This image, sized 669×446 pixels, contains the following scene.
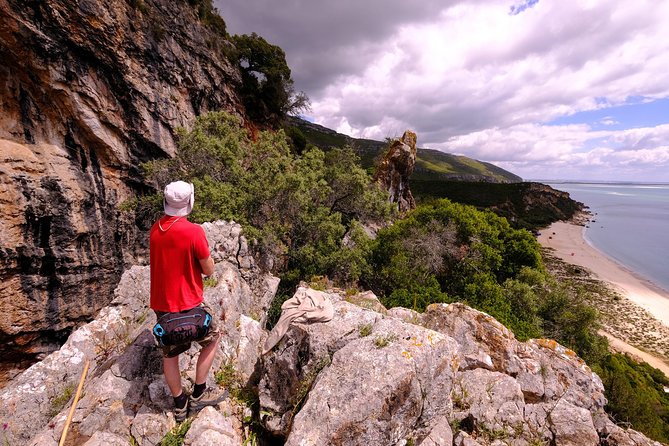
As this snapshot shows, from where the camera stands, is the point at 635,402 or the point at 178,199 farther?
the point at 635,402

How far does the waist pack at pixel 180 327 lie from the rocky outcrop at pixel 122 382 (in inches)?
52.1

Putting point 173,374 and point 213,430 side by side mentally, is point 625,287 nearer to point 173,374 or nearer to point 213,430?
point 213,430

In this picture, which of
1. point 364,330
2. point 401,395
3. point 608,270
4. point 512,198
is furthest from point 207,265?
point 512,198

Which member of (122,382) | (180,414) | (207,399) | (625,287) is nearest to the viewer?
(180,414)

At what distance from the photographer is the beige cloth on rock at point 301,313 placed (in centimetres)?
570

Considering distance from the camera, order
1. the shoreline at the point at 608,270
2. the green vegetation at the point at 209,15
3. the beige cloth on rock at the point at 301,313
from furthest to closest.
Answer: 1. the shoreline at the point at 608,270
2. the green vegetation at the point at 209,15
3. the beige cloth on rock at the point at 301,313

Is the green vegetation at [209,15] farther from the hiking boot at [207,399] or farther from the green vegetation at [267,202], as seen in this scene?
the hiking boot at [207,399]

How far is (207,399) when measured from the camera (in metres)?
4.80

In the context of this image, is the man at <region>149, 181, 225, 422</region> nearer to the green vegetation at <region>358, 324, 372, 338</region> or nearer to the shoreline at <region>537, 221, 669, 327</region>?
the green vegetation at <region>358, 324, 372, 338</region>

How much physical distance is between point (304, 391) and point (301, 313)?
1.40 meters

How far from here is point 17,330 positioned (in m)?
13.9

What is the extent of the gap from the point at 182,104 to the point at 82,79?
275 inches

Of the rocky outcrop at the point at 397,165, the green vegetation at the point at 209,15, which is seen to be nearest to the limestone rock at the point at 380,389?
the rocky outcrop at the point at 397,165

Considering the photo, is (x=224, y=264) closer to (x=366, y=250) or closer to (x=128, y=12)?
(x=366, y=250)
